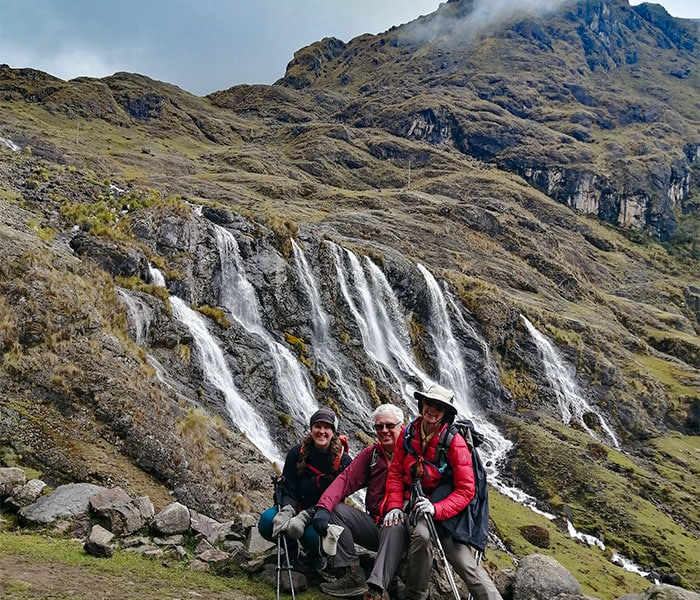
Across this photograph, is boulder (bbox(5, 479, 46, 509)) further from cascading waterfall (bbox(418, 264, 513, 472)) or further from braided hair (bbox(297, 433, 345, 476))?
cascading waterfall (bbox(418, 264, 513, 472))

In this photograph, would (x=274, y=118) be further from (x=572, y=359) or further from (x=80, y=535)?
(x=80, y=535)

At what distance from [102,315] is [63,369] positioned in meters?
4.14

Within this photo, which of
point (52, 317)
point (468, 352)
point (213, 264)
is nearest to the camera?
point (52, 317)

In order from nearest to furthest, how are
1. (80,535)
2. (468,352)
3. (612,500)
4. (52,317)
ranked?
1. (80,535)
2. (52,317)
3. (612,500)
4. (468,352)

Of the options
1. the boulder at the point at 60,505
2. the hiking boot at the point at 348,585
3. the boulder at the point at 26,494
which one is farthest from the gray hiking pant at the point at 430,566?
the boulder at the point at 26,494

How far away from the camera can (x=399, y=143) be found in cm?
14700

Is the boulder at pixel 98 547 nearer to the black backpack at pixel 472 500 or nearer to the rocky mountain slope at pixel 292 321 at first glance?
the rocky mountain slope at pixel 292 321

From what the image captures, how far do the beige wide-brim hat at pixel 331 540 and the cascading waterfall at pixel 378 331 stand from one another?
29643mm

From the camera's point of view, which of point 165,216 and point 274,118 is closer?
point 165,216

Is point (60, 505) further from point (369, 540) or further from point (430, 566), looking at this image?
point (430, 566)

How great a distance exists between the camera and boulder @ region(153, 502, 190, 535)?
880cm

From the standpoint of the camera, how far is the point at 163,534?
8805 mm

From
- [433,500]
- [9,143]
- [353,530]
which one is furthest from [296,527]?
[9,143]

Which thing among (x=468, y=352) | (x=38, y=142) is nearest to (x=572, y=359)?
(x=468, y=352)
